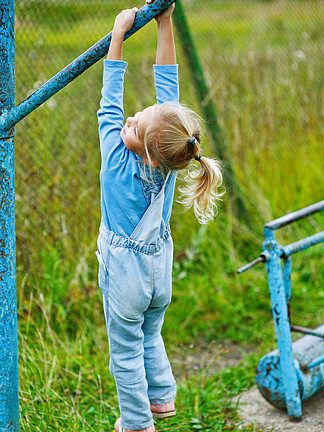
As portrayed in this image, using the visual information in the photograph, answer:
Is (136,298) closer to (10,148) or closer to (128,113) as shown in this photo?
(10,148)

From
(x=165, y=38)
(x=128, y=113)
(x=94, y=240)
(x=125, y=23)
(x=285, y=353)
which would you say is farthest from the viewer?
(x=128, y=113)

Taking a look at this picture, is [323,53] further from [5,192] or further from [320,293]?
[5,192]

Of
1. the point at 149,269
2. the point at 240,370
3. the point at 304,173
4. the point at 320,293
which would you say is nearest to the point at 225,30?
the point at 304,173

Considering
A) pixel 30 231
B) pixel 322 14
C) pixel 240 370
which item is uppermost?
pixel 322 14

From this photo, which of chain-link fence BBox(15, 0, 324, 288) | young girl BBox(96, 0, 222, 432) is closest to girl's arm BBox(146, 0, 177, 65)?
young girl BBox(96, 0, 222, 432)

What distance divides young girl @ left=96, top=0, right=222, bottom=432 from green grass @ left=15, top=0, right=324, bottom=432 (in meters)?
0.55

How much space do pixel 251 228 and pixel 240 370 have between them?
4.63 feet

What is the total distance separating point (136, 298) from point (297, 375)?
97 cm

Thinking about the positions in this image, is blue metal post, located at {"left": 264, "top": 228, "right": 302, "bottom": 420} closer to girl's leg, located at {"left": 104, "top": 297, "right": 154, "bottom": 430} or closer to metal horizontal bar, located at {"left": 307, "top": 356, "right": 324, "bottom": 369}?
metal horizontal bar, located at {"left": 307, "top": 356, "right": 324, "bottom": 369}

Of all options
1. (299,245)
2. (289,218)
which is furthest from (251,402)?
(289,218)

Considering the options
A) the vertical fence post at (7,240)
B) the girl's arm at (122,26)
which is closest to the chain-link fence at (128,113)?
the vertical fence post at (7,240)

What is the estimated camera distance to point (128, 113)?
3.83m

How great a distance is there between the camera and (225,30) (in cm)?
616

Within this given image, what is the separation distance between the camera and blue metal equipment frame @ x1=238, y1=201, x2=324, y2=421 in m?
2.36
